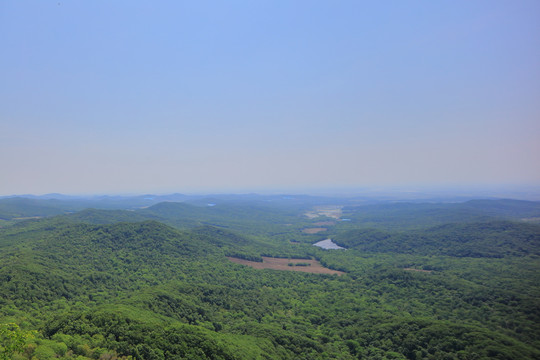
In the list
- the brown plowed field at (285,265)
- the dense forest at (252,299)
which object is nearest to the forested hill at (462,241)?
the dense forest at (252,299)

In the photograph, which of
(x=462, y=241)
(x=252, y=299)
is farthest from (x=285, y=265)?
(x=462, y=241)

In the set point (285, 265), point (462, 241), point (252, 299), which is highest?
point (462, 241)

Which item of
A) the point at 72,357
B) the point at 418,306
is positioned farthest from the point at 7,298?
the point at 418,306

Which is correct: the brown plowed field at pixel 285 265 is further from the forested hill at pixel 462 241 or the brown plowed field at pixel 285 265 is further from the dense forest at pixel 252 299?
the forested hill at pixel 462 241

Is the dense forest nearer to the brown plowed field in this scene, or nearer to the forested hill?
the forested hill

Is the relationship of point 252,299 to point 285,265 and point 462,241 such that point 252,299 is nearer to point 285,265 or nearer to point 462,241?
point 285,265

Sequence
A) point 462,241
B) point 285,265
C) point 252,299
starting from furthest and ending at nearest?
point 462,241
point 285,265
point 252,299
